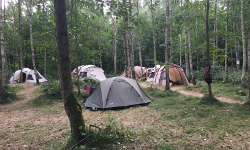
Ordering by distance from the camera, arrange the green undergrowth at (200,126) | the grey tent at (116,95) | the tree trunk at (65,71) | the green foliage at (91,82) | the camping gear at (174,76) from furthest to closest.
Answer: the camping gear at (174,76) → the green foliage at (91,82) → the grey tent at (116,95) → the green undergrowth at (200,126) → the tree trunk at (65,71)

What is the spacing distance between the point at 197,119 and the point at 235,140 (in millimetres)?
1540

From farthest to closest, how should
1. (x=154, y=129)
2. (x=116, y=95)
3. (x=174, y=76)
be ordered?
(x=174, y=76)
(x=116, y=95)
(x=154, y=129)

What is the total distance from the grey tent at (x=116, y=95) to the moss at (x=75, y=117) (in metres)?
3.90

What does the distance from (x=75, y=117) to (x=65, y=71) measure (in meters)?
0.94

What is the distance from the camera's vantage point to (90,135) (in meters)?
3.23

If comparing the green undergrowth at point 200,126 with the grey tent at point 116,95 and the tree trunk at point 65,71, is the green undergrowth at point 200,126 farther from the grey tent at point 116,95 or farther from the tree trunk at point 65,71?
the grey tent at point 116,95

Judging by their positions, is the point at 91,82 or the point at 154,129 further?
the point at 91,82

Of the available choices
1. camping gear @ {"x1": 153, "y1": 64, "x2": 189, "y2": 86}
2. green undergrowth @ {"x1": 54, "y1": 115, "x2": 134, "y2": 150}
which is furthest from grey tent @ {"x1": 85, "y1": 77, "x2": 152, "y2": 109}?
camping gear @ {"x1": 153, "y1": 64, "x2": 189, "y2": 86}

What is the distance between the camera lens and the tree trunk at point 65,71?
296cm

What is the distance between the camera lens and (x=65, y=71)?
9.99 feet

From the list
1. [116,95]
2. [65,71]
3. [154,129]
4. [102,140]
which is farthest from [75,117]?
[116,95]

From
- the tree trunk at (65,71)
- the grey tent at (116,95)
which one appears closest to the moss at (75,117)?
the tree trunk at (65,71)

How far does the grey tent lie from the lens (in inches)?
283

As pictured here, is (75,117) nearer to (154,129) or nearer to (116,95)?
(154,129)
